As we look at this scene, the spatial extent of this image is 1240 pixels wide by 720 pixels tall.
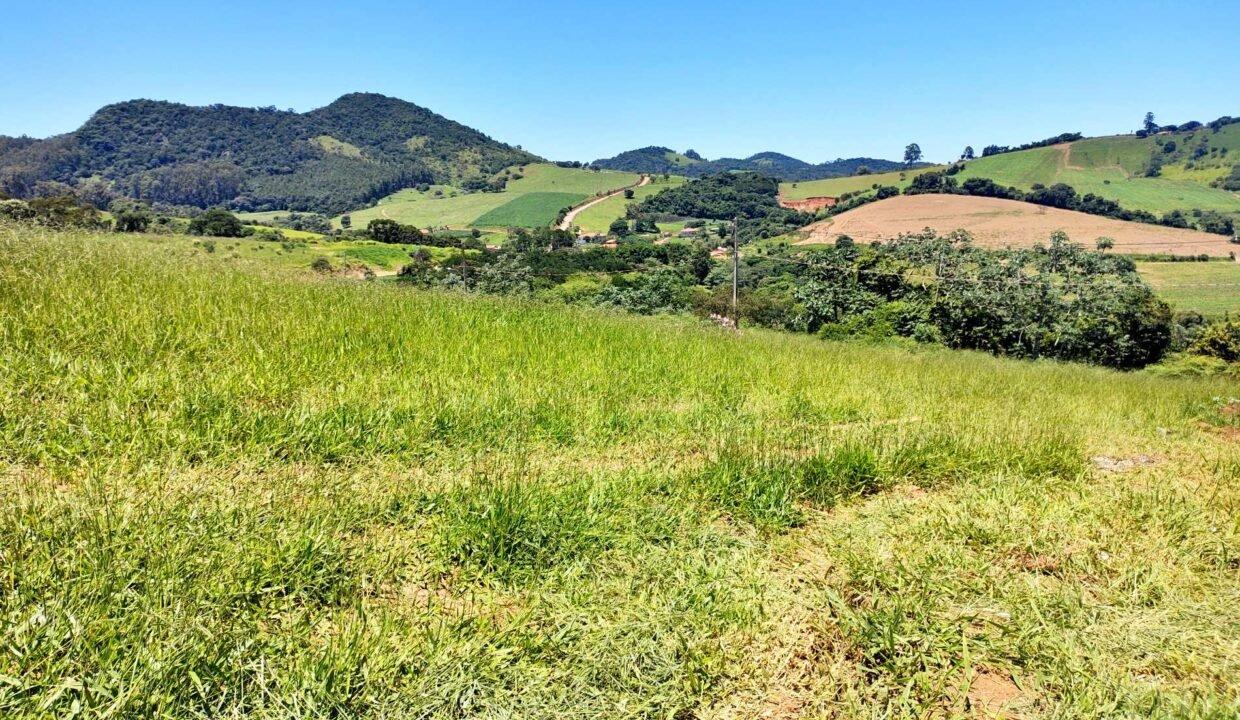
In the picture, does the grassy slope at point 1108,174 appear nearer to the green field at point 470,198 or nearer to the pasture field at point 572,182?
the pasture field at point 572,182

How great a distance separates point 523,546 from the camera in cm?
266

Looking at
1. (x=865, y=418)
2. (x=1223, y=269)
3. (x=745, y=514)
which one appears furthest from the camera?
(x=1223, y=269)

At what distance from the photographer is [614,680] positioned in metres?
1.95

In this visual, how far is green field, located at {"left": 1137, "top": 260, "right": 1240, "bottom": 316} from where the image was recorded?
208 ft

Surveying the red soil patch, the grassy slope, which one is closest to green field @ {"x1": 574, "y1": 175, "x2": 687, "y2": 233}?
the red soil patch

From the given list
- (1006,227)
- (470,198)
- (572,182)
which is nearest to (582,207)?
(572,182)

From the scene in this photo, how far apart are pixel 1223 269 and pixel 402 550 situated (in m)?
114

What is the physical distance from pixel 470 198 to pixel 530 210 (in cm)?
3144

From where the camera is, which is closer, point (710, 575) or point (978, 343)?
point (710, 575)

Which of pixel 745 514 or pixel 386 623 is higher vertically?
pixel 386 623

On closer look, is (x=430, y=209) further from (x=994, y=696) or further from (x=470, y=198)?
(x=994, y=696)

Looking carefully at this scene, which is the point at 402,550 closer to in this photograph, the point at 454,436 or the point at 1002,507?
the point at 454,436

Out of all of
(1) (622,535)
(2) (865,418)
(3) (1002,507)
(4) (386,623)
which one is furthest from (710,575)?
(2) (865,418)

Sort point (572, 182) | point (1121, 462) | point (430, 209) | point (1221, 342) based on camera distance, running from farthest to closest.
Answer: point (572, 182) < point (430, 209) < point (1221, 342) < point (1121, 462)
